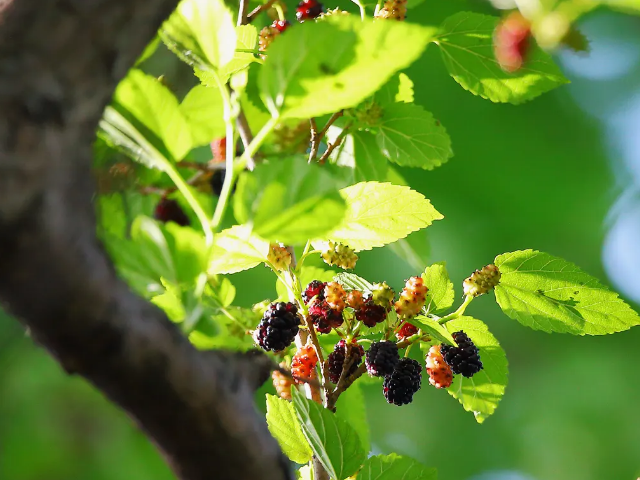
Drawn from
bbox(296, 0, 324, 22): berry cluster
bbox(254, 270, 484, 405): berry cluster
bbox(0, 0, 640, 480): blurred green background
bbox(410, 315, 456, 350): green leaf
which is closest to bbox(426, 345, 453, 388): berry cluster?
bbox(254, 270, 484, 405): berry cluster

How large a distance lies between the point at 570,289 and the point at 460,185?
3695 millimetres

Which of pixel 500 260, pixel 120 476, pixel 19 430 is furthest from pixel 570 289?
pixel 19 430

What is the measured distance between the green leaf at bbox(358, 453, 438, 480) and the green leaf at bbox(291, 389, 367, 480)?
0.9 inches

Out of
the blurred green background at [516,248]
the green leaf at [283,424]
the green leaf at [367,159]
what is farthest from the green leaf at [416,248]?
the blurred green background at [516,248]

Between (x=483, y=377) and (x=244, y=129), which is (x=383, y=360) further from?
(x=244, y=129)

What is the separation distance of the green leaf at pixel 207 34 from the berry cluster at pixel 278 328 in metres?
0.25

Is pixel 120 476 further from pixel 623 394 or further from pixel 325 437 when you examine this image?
pixel 623 394

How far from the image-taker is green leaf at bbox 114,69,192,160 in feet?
1.30

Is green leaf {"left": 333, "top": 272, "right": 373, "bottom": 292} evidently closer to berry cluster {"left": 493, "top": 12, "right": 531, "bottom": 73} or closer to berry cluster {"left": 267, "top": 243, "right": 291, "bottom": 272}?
berry cluster {"left": 267, "top": 243, "right": 291, "bottom": 272}

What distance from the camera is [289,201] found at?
351 mm

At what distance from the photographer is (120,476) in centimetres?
271

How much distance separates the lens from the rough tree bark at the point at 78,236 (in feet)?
0.94

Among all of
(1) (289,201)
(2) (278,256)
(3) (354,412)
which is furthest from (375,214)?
(3) (354,412)

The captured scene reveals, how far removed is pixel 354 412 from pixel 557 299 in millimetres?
256
